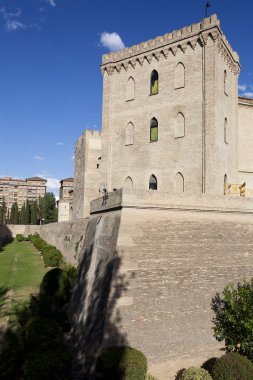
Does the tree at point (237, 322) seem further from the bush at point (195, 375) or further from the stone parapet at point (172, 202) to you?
the stone parapet at point (172, 202)

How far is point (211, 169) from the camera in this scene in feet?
73.4

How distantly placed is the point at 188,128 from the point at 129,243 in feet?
39.7

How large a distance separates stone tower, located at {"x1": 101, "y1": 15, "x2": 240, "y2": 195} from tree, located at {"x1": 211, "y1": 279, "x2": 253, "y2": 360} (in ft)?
29.6

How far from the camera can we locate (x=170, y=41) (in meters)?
25.0

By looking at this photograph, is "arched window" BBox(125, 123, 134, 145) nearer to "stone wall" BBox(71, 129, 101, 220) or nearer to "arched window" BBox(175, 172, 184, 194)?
"arched window" BBox(175, 172, 184, 194)

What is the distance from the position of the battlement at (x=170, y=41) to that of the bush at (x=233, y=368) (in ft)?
66.0

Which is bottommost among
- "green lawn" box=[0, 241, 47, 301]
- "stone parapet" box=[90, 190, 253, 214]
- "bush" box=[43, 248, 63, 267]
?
"green lawn" box=[0, 241, 47, 301]

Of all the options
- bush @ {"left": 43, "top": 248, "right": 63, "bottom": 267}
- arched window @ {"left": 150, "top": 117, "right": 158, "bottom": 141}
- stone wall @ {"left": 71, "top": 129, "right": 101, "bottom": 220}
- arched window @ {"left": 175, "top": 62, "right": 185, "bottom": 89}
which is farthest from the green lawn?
arched window @ {"left": 175, "top": 62, "right": 185, "bottom": 89}

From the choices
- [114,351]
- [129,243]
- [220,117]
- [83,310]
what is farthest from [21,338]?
[220,117]

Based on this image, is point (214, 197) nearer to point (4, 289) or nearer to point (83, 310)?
point (83, 310)

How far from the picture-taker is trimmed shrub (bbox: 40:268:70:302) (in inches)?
765

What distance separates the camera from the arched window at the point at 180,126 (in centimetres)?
2417

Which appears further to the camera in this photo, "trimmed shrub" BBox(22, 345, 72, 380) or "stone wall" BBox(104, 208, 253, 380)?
"stone wall" BBox(104, 208, 253, 380)

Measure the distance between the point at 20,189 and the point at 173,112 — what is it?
392ft
